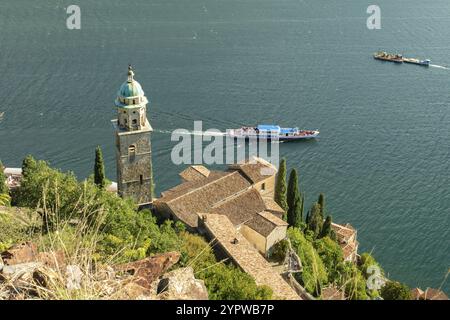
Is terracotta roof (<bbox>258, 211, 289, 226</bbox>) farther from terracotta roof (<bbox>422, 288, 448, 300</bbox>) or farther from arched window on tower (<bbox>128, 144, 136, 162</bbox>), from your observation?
terracotta roof (<bbox>422, 288, 448, 300</bbox>)

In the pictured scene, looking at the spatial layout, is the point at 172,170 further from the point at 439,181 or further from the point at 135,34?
the point at 135,34

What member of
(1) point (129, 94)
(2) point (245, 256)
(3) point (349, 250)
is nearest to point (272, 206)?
(3) point (349, 250)

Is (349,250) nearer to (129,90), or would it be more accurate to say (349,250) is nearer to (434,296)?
(434,296)

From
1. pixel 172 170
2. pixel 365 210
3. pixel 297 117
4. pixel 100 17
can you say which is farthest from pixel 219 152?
pixel 100 17

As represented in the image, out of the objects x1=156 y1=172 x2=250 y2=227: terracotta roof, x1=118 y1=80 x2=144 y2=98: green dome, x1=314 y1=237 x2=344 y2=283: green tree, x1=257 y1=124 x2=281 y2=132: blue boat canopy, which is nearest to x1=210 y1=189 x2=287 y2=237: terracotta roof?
x1=156 y1=172 x2=250 y2=227: terracotta roof

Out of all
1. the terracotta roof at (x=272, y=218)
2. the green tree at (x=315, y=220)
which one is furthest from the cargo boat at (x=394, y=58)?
the terracotta roof at (x=272, y=218)

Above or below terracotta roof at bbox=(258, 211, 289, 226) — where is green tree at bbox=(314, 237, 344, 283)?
below
